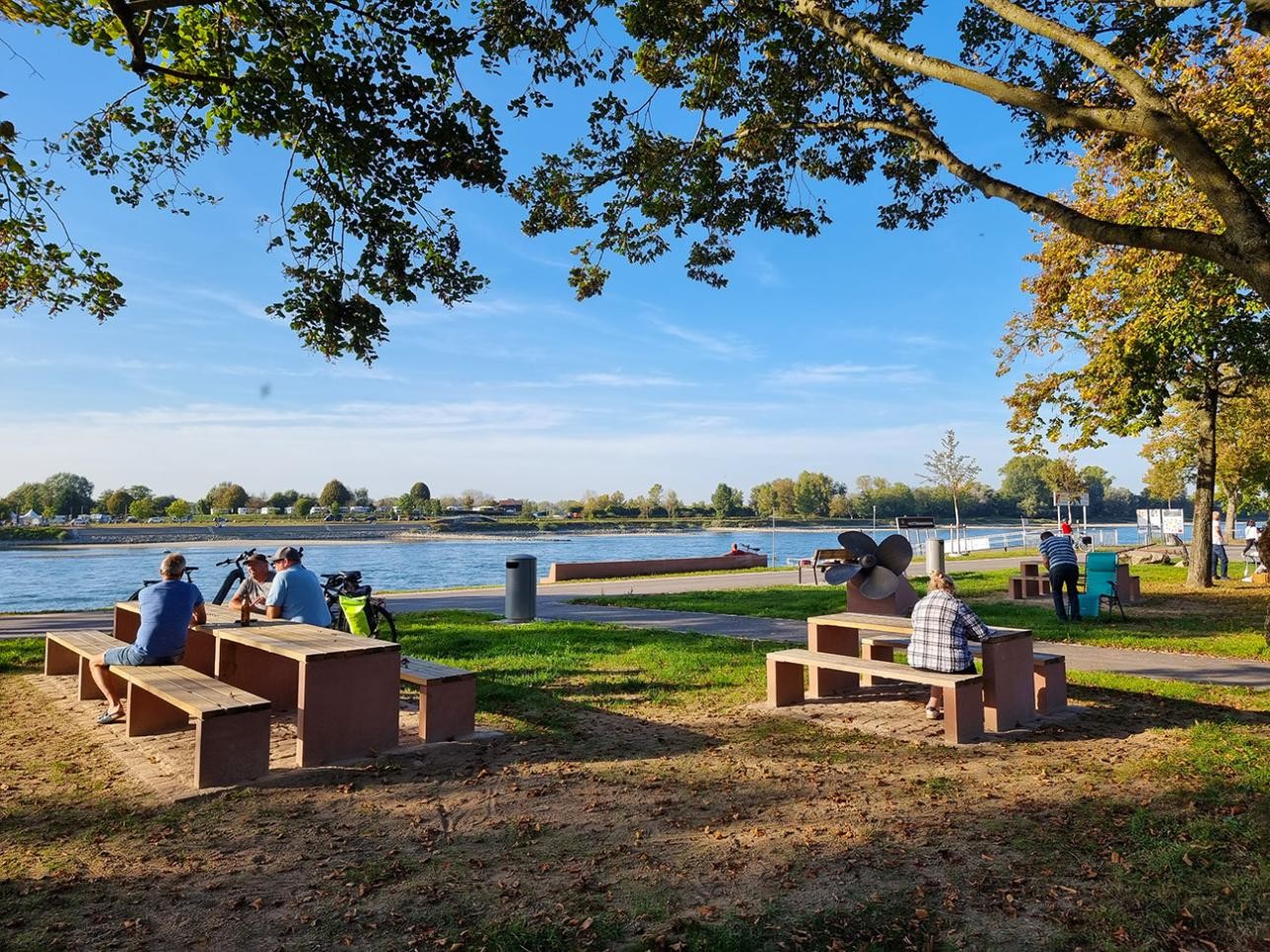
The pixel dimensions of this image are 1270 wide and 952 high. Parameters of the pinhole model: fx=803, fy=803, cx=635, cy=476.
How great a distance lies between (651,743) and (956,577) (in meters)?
16.4

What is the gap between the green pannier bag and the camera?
760 cm

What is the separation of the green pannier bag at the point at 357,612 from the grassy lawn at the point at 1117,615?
22.7 feet

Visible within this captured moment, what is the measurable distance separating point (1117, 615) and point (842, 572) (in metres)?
7.44

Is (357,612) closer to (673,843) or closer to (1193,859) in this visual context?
(673,843)

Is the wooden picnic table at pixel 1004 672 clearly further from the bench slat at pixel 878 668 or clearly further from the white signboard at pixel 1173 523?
the white signboard at pixel 1173 523

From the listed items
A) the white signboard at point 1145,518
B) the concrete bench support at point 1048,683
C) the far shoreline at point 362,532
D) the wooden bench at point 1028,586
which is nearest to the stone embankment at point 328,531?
the far shoreline at point 362,532

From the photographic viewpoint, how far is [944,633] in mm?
5738

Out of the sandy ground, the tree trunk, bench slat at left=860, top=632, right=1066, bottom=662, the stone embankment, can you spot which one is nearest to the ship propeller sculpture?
bench slat at left=860, top=632, right=1066, bottom=662

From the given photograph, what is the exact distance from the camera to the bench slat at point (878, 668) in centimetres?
557

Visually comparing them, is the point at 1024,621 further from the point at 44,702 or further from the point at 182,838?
the point at 44,702

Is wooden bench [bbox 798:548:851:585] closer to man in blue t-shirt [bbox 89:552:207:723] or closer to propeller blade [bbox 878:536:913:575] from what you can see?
propeller blade [bbox 878:536:913:575]

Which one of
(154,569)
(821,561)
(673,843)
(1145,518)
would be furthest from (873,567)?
(154,569)

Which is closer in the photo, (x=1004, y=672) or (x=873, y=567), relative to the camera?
(x=1004, y=672)

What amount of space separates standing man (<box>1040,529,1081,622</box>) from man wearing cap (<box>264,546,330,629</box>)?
392 inches
